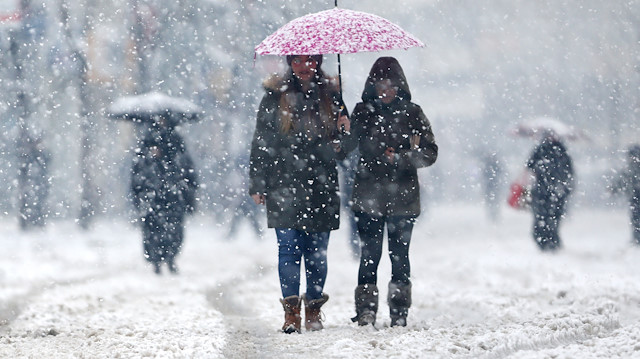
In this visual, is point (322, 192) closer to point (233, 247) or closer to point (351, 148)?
point (351, 148)

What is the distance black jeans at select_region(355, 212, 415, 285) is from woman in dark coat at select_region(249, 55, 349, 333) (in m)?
0.22

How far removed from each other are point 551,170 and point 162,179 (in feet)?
14.0

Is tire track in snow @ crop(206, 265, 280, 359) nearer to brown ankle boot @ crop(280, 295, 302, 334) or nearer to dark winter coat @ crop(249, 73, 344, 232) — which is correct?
brown ankle boot @ crop(280, 295, 302, 334)

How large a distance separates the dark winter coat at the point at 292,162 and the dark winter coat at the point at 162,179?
3.27 metres

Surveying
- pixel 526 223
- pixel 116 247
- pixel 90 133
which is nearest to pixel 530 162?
pixel 116 247

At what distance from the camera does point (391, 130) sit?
5.67m

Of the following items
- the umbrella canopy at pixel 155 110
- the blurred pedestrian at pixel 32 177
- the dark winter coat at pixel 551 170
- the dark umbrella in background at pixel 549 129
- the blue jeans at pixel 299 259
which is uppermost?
the blurred pedestrian at pixel 32 177

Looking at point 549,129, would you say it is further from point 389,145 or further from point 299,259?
point 299,259

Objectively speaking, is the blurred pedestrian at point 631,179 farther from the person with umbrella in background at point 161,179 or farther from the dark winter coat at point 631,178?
the person with umbrella in background at point 161,179

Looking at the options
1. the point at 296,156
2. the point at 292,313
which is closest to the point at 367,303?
the point at 292,313

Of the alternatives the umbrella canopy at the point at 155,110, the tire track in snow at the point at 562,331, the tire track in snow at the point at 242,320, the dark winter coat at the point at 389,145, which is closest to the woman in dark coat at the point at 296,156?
the dark winter coat at the point at 389,145

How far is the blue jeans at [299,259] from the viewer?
5.72m

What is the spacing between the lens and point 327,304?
7.38 metres

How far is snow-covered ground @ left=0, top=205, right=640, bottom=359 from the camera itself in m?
5.04
